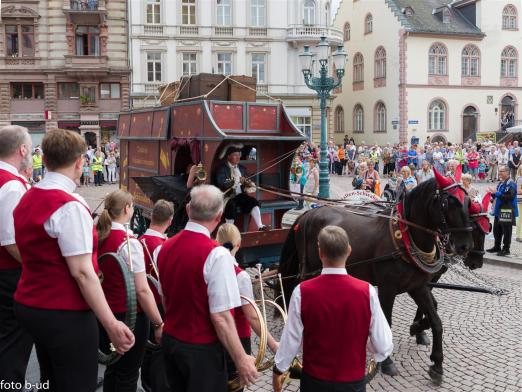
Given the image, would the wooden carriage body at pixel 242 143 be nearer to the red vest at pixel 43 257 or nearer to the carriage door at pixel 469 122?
the red vest at pixel 43 257

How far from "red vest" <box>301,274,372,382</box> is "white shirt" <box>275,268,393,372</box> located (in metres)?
0.03

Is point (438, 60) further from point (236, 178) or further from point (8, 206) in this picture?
point (8, 206)

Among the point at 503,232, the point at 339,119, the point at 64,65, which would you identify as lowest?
the point at 503,232

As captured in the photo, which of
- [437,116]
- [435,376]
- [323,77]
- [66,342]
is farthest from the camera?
[437,116]

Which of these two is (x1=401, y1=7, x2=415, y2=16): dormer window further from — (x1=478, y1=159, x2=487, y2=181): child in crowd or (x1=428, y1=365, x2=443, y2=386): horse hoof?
(x1=428, y1=365, x2=443, y2=386): horse hoof

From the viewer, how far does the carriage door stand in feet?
141

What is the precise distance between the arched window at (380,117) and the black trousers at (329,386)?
1624 inches

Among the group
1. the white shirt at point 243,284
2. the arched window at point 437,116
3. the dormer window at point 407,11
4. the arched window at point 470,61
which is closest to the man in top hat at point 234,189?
the white shirt at point 243,284

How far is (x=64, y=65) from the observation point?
36938 millimetres

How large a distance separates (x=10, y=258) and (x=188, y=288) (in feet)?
5.18

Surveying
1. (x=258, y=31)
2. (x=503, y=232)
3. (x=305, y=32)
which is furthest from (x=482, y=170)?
(x=258, y=31)

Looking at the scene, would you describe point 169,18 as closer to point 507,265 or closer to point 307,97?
point 307,97

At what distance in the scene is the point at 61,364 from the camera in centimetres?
324

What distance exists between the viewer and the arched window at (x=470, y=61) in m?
42.8
